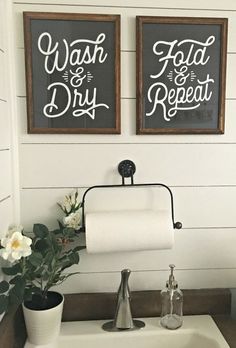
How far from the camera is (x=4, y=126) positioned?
3.06ft

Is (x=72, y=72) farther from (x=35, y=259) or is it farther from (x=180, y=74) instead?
(x=35, y=259)

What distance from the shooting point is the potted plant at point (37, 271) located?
0.84 metres

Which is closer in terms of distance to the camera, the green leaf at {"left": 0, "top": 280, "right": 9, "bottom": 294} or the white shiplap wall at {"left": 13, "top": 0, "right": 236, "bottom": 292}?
the green leaf at {"left": 0, "top": 280, "right": 9, "bottom": 294}

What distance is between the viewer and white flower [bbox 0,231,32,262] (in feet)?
2.72

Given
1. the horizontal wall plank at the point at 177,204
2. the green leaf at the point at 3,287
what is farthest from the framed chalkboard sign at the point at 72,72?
the green leaf at the point at 3,287

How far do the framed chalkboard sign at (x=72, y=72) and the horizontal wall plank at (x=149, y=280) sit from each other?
0.44 meters

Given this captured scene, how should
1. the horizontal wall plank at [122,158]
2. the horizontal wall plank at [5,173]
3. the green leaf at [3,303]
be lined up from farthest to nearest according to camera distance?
the horizontal wall plank at [122,158]
the horizontal wall plank at [5,173]
the green leaf at [3,303]

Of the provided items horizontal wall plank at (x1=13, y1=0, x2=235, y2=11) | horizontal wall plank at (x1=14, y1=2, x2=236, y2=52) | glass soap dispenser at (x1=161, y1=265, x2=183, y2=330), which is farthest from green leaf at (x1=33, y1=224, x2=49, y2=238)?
horizontal wall plank at (x1=13, y1=0, x2=235, y2=11)

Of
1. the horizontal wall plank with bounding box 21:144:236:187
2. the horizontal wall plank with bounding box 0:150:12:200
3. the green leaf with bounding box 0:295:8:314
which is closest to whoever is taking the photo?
the green leaf with bounding box 0:295:8:314

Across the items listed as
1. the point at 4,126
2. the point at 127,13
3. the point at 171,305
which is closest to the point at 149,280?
the point at 171,305

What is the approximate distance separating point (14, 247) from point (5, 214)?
137 mm

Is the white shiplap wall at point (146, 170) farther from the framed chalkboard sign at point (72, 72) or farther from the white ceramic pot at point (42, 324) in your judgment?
the white ceramic pot at point (42, 324)

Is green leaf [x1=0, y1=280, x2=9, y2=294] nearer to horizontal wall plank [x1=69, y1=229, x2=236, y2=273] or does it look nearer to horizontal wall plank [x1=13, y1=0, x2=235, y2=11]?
horizontal wall plank [x1=69, y1=229, x2=236, y2=273]

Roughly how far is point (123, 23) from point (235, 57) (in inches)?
13.2
